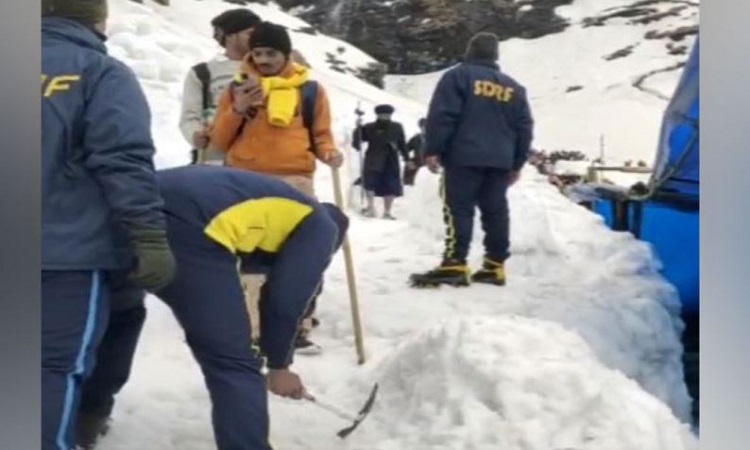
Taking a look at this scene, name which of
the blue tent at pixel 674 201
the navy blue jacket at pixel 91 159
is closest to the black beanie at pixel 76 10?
the navy blue jacket at pixel 91 159

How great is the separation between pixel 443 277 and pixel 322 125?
30 centimetres

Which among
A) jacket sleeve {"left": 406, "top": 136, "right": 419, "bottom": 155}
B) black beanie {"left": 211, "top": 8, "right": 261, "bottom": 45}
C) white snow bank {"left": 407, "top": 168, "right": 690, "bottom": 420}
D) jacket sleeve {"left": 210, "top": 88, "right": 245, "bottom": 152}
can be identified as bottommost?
white snow bank {"left": 407, "top": 168, "right": 690, "bottom": 420}

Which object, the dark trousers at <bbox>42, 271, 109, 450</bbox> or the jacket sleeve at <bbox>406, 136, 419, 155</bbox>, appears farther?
the jacket sleeve at <bbox>406, 136, 419, 155</bbox>

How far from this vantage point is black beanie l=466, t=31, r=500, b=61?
5.94ft

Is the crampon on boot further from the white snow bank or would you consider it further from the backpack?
the backpack

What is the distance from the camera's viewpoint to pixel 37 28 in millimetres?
1706

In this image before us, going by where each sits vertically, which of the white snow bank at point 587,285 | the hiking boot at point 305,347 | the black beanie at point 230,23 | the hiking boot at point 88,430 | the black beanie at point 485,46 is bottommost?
the hiking boot at point 88,430

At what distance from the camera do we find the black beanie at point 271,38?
176cm

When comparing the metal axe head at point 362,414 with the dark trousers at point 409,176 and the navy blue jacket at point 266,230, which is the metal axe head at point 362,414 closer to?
the navy blue jacket at point 266,230

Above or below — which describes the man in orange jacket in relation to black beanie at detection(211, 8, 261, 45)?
below

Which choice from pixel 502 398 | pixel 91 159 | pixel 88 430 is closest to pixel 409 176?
pixel 502 398

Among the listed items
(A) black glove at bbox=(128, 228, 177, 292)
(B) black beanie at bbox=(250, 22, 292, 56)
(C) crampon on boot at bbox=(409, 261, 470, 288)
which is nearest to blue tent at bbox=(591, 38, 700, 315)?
(C) crampon on boot at bbox=(409, 261, 470, 288)

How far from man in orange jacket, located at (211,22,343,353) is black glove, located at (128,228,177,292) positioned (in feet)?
0.55

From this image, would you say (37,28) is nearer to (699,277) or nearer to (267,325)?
(267,325)
